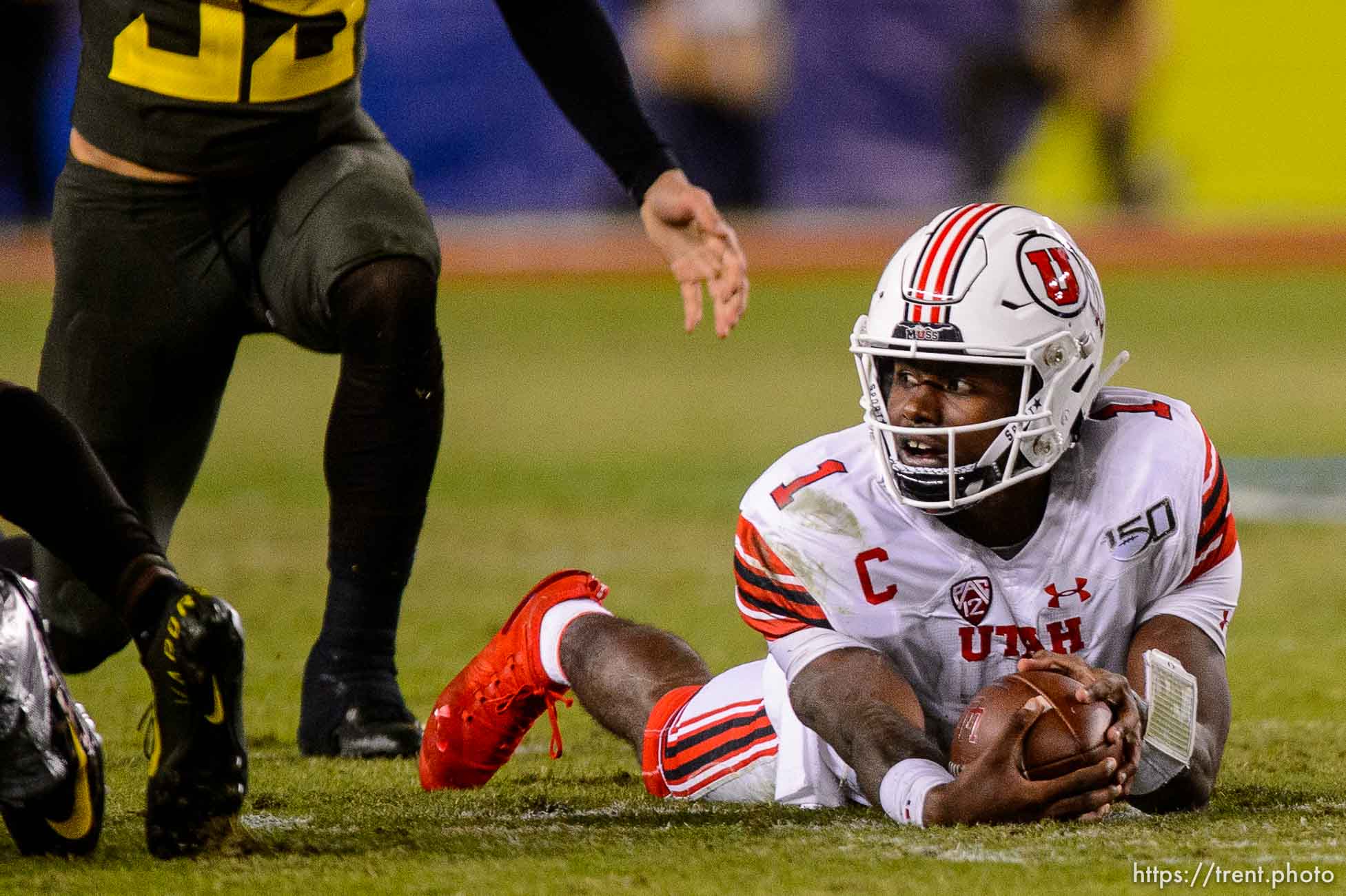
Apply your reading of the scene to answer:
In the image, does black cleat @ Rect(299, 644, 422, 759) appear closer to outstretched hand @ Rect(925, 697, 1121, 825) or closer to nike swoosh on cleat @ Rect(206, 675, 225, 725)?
nike swoosh on cleat @ Rect(206, 675, 225, 725)

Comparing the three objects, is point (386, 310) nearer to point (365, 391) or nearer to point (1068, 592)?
point (365, 391)

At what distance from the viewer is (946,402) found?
2957 mm

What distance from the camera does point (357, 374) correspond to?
11.1 feet

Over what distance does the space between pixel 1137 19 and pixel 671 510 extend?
25.4 feet

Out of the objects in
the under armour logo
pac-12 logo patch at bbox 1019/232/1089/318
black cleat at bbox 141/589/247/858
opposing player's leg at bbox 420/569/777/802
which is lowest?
opposing player's leg at bbox 420/569/777/802

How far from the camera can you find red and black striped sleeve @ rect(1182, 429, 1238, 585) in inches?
119

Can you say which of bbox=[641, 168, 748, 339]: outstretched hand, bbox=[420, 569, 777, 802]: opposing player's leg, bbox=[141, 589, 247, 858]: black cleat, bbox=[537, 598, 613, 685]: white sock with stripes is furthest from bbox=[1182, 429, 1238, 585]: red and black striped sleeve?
bbox=[141, 589, 247, 858]: black cleat

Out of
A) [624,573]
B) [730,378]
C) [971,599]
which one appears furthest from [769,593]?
[730,378]

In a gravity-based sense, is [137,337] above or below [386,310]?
below

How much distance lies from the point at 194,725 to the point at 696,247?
54.4 inches

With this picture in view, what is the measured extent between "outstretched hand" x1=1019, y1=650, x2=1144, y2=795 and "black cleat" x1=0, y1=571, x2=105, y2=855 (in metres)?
1.29

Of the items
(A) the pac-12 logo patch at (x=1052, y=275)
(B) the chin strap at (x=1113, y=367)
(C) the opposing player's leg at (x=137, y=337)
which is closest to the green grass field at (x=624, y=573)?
(C) the opposing player's leg at (x=137, y=337)

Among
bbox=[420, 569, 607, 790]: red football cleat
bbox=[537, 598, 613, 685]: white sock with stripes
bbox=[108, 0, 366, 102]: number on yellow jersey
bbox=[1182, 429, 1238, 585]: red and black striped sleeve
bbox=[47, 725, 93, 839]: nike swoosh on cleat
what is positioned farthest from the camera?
bbox=[108, 0, 366, 102]: number on yellow jersey

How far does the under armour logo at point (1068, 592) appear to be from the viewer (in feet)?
9.68
